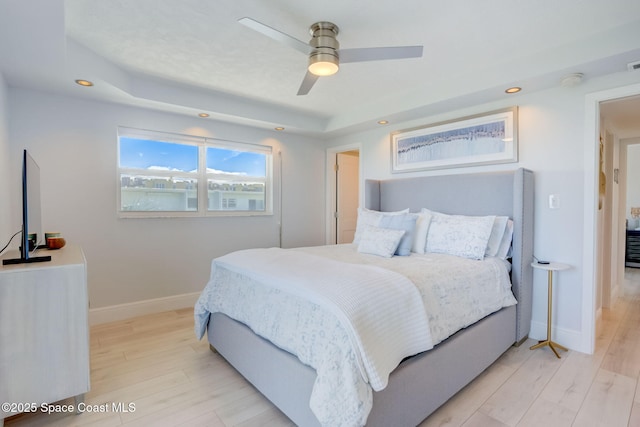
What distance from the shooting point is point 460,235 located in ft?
8.84

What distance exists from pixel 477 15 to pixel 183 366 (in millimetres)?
3161

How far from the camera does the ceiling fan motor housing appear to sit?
1980mm

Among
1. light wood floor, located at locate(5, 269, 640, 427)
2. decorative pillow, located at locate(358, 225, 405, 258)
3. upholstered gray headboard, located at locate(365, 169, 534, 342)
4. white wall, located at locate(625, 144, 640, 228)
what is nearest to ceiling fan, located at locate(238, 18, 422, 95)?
decorative pillow, located at locate(358, 225, 405, 258)

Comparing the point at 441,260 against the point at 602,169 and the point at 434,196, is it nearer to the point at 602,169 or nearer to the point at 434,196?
the point at 434,196

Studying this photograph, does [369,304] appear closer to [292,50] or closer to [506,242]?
[506,242]

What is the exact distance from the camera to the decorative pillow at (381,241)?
270cm

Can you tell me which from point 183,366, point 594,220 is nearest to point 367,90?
point 594,220

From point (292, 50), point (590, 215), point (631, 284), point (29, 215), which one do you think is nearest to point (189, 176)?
point (29, 215)

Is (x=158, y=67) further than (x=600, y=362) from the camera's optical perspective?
Yes

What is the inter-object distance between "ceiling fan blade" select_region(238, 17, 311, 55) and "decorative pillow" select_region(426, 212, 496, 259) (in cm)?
189

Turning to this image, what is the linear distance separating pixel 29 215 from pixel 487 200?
3590 mm

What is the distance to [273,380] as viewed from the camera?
69.1 inches

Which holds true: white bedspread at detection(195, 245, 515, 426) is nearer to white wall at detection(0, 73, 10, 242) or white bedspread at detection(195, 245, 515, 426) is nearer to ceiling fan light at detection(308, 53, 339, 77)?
ceiling fan light at detection(308, 53, 339, 77)

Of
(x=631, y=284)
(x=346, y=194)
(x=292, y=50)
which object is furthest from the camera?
(x=346, y=194)
